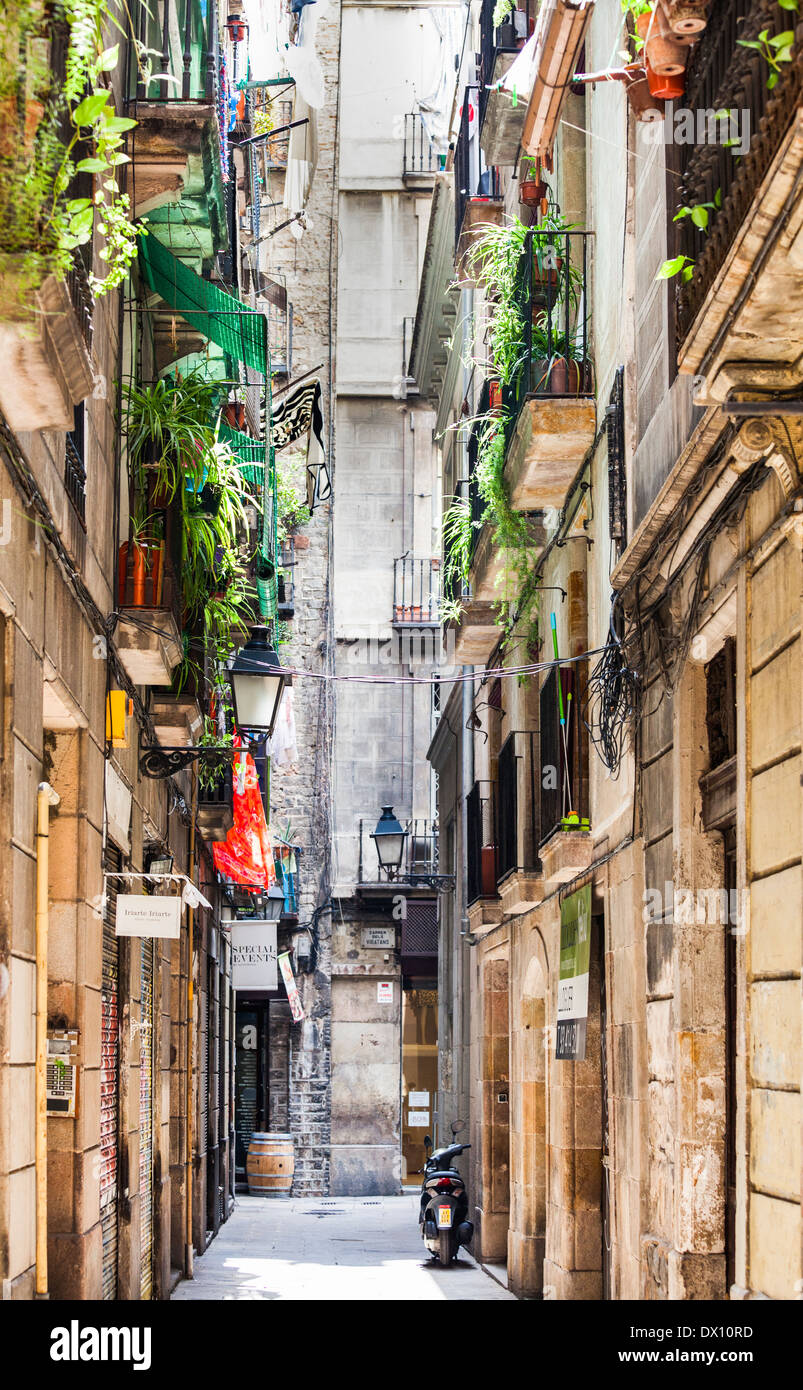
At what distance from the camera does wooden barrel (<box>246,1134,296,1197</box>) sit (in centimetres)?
2564

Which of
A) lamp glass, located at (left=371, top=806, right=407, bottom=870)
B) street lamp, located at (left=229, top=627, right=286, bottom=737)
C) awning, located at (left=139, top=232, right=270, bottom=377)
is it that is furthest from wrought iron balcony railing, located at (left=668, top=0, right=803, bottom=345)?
lamp glass, located at (left=371, top=806, right=407, bottom=870)

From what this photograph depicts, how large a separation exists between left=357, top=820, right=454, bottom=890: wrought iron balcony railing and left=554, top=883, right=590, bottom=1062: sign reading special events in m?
17.1

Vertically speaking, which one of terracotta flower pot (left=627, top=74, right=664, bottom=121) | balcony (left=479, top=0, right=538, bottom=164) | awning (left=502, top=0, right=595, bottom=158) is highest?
balcony (left=479, top=0, right=538, bottom=164)

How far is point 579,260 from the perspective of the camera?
1229cm

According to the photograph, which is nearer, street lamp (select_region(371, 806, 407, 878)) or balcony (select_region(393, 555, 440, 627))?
street lamp (select_region(371, 806, 407, 878))

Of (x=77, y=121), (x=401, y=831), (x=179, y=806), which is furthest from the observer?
(x=401, y=831)

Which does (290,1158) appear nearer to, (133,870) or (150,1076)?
(150,1076)

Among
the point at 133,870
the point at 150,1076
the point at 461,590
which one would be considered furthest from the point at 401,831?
the point at 133,870

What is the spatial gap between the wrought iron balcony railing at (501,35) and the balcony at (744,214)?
671cm

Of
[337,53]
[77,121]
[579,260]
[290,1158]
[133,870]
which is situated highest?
[337,53]

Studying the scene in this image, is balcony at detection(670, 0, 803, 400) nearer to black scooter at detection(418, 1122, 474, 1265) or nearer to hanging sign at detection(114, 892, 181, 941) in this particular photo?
hanging sign at detection(114, 892, 181, 941)

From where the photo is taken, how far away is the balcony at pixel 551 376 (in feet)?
37.2

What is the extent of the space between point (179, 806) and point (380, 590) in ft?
50.0

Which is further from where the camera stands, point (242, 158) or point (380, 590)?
point (380, 590)
